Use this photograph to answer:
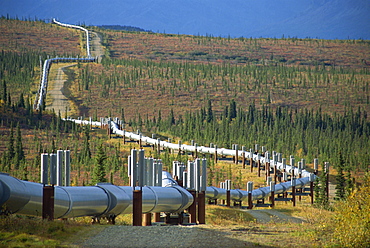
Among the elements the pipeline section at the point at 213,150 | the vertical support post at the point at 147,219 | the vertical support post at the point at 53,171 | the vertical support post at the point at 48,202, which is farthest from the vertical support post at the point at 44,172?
the pipeline section at the point at 213,150

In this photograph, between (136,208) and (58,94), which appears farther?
(58,94)

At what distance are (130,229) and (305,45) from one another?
603ft

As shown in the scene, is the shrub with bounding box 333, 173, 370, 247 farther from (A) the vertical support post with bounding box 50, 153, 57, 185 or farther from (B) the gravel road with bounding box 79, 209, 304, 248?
(A) the vertical support post with bounding box 50, 153, 57, 185

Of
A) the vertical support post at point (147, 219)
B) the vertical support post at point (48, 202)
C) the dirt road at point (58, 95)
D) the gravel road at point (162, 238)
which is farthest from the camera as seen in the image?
the dirt road at point (58, 95)

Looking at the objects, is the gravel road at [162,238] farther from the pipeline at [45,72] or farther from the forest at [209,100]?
the pipeline at [45,72]

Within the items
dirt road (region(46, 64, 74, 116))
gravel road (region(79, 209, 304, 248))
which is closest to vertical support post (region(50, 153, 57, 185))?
gravel road (region(79, 209, 304, 248))

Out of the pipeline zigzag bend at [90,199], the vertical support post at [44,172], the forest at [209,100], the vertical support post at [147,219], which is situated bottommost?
the vertical support post at [147,219]

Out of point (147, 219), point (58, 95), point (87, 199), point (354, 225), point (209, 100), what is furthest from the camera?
point (58, 95)

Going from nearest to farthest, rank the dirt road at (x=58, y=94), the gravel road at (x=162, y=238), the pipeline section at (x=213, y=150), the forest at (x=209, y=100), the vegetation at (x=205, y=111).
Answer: the gravel road at (x=162, y=238)
the vegetation at (x=205, y=111)
the pipeline section at (x=213, y=150)
the forest at (x=209, y=100)
the dirt road at (x=58, y=94)

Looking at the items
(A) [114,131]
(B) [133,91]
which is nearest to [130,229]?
(A) [114,131]

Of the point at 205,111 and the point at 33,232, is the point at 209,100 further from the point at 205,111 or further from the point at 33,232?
the point at 33,232

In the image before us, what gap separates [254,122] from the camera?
104 meters

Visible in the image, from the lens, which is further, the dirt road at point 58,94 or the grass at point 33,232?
the dirt road at point 58,94

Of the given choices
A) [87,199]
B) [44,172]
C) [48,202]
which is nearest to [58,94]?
[87,199]
